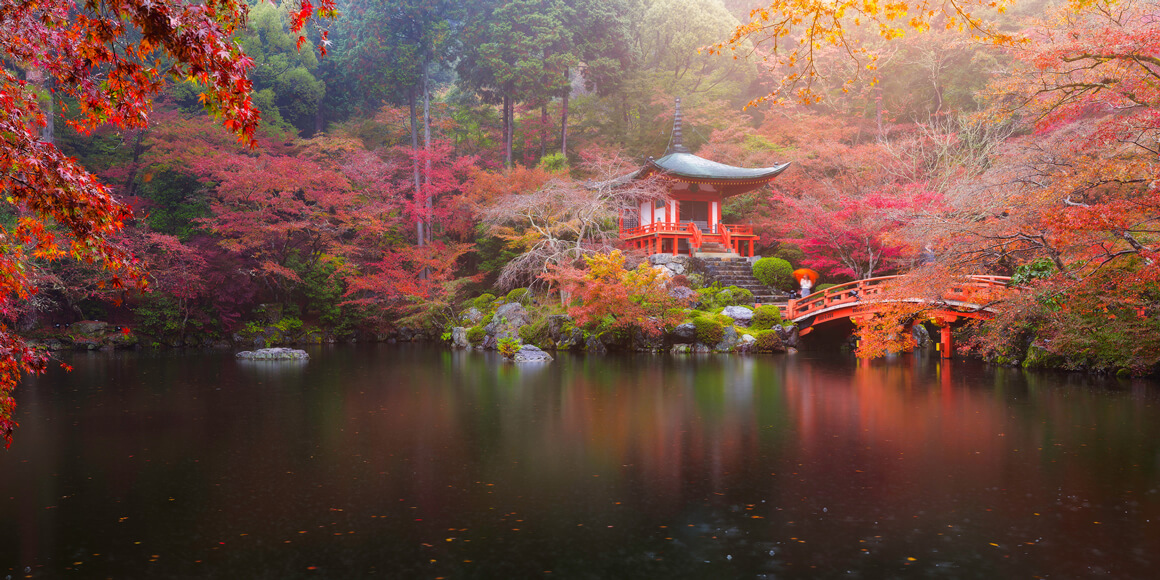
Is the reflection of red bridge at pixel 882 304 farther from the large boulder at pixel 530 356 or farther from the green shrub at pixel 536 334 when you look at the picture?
the large boulder at pixel 530 356

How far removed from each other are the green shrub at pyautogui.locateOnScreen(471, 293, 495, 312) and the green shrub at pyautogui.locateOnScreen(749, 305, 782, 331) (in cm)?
793

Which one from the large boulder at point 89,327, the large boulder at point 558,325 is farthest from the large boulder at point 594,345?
the large boulder at point 89,327

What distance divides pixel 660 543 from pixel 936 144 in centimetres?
1984

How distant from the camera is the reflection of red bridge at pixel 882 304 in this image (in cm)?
1427

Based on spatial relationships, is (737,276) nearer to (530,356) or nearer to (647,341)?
(647,341)

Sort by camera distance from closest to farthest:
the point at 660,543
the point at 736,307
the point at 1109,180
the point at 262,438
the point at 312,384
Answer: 1. the point at 660,543
2. the point at 262,438
3. the point at 1109,180
4. the point at 312,384
5. the point at 736,307

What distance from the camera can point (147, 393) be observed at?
1063cm

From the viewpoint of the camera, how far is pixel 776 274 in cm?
2111

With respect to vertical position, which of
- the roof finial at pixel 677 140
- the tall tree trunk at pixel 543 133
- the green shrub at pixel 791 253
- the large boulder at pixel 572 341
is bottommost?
the large boulder at pixel 572 341

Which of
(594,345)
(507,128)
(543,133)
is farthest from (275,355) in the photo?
(543,133)

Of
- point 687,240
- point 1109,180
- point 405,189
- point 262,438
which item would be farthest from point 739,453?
point 405,189

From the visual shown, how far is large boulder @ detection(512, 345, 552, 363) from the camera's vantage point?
15746 mm

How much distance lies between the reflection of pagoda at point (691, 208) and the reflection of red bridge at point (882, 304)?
180 inches

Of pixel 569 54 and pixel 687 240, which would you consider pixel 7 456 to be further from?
pixel 569 54
